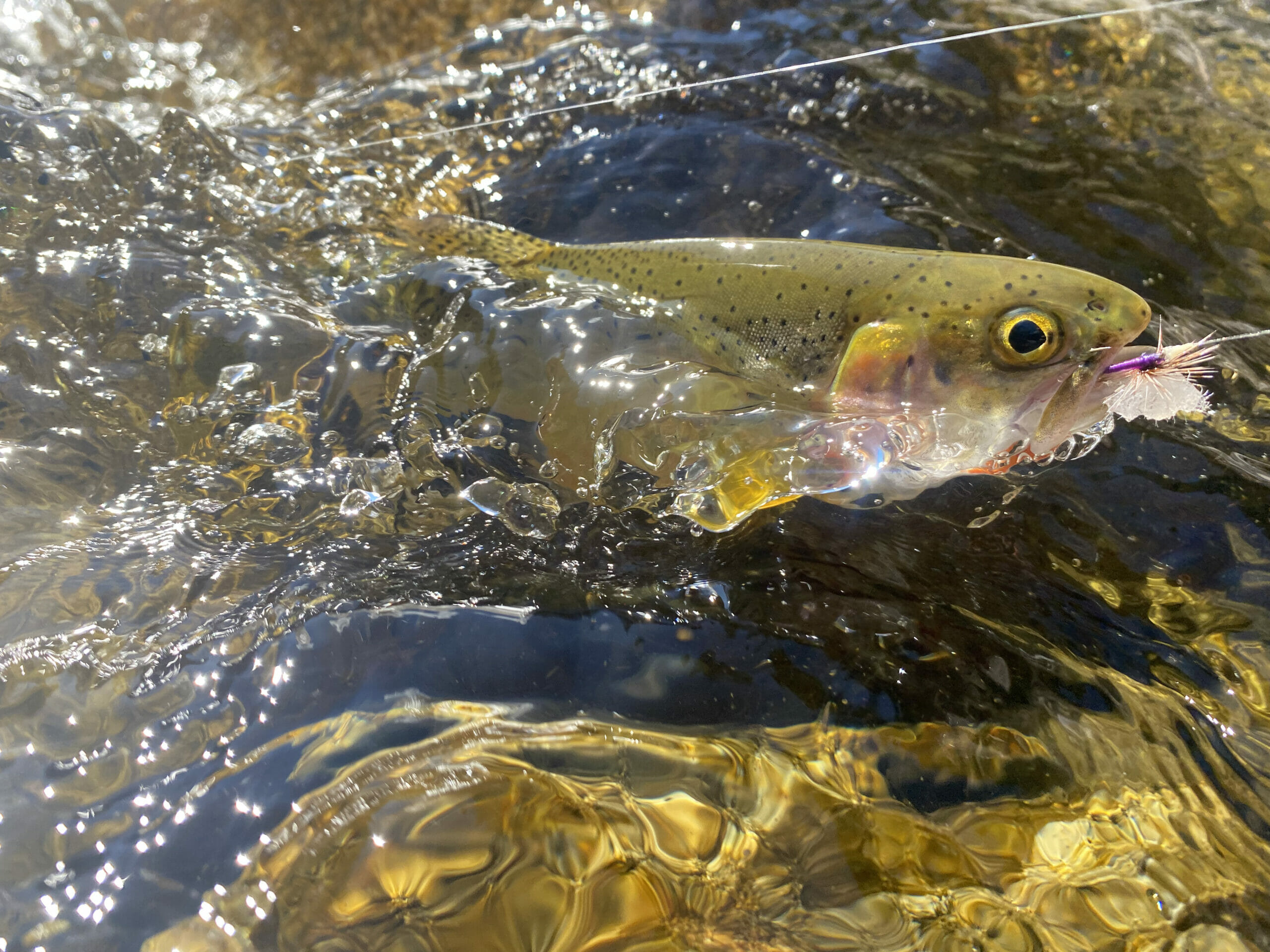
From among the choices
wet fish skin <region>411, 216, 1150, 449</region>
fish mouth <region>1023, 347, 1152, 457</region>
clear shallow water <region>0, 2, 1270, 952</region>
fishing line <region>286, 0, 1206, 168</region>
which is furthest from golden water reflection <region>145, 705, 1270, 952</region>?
fishing line <region>286, 0, 1206, 168</region>

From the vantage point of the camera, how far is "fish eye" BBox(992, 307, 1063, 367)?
2.32m

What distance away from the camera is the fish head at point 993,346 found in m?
2.30

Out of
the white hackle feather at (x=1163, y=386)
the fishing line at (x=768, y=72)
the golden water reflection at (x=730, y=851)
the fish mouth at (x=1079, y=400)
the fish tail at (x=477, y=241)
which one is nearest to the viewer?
the golden water reflection at (x=730, y=851)

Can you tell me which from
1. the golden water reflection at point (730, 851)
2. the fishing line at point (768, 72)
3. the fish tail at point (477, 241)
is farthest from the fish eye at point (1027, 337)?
the fishing line at point (768, 72)

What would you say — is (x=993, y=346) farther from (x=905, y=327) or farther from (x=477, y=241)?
(x=477, y=241)

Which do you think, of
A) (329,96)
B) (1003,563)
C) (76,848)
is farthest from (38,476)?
(329,96)

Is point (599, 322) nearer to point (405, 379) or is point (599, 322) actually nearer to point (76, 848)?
point (405, 379)

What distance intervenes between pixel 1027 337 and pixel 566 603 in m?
1.65

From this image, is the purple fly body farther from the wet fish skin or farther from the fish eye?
the fish eye

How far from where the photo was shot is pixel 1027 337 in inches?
92.4

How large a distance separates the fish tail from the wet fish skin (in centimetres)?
46

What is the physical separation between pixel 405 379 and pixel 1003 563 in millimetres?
2432

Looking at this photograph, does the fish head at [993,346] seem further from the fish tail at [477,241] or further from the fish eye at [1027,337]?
the fish tail at [477,241]

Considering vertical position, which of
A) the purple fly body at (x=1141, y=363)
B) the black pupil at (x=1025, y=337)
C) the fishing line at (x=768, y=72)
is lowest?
the purple fly body at (x=1141, y=363)
